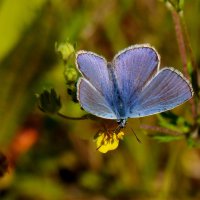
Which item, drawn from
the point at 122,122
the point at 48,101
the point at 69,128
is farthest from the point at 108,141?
the point at 69,128

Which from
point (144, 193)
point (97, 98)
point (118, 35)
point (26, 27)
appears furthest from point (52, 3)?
point (97, 98)

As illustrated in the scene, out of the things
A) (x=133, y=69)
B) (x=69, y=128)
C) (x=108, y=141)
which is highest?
(x=133, y=69)

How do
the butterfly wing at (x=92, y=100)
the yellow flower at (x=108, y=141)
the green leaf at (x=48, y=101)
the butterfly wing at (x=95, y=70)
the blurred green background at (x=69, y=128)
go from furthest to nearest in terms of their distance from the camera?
the blurred green background at (x=69, y=128)
the green leaf at (x=48, y=101)
the yellow flower at (x=108, y=141)
the butterfly wing at (x=95, y=70)
the butterfly wing at (x=92, y=100)

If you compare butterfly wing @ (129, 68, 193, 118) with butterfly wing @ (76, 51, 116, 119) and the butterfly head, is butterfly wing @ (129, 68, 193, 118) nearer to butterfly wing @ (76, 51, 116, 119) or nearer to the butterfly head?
the butterfly head

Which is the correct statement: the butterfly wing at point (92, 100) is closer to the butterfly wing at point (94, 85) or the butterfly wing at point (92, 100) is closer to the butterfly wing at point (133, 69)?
the butterfly wing at point (94, 85)

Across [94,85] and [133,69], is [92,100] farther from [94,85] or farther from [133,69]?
[133,69]

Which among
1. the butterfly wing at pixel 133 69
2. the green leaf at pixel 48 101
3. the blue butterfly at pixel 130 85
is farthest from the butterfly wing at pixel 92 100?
the green leaf at pixel 48 101
